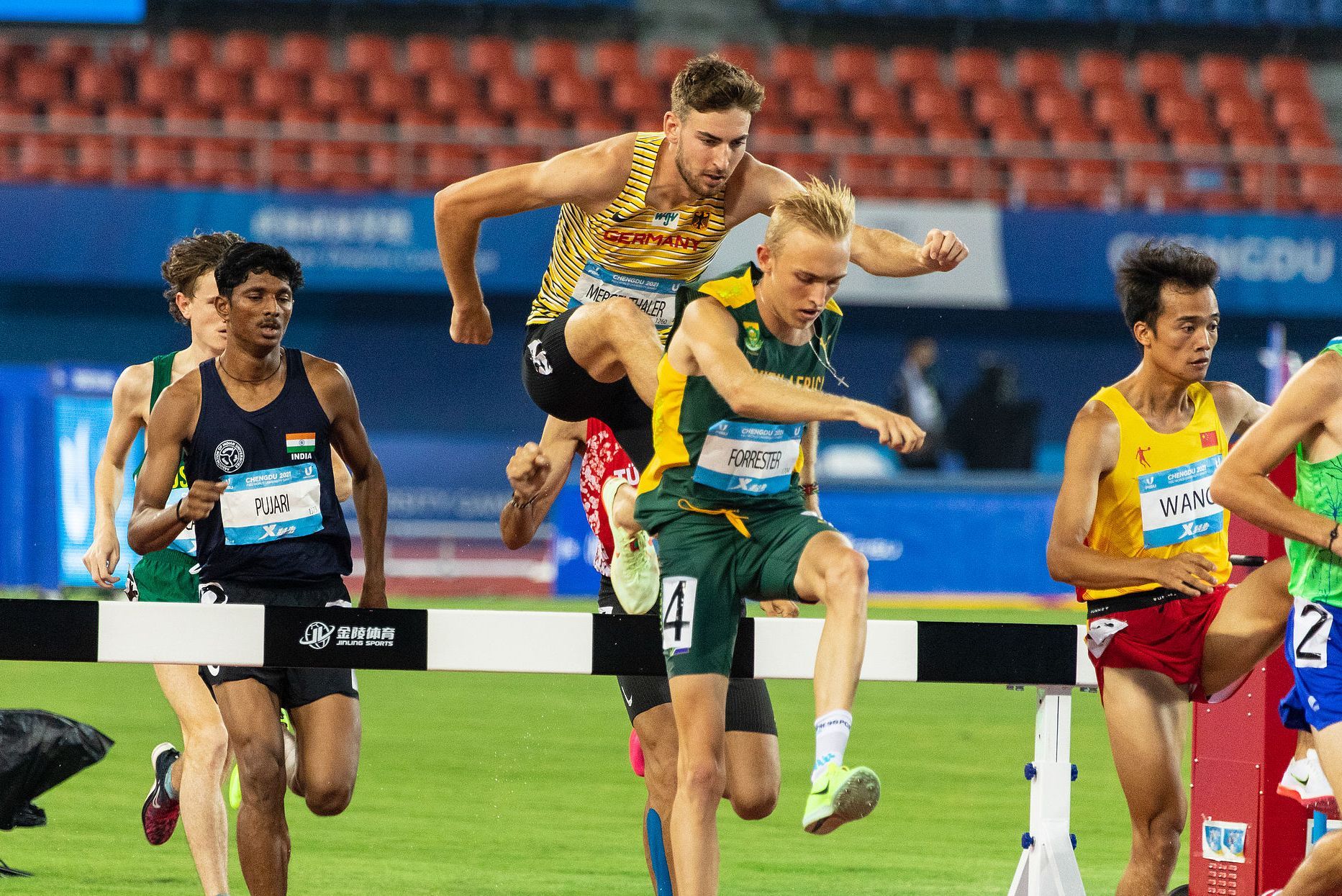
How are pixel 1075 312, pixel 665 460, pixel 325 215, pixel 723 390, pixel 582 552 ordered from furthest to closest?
pixel 1075 312 < pixel 325 215 < pixel 582 552 < pixel 665 460 < pixel 723 390

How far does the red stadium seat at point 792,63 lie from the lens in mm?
21016

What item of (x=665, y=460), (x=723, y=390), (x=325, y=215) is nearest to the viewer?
(x=723, y=390)

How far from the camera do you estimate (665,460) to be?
176 inches

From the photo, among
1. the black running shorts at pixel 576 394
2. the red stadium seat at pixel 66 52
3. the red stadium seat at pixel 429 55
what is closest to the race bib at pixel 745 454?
the black running shorts at pixel 576 394

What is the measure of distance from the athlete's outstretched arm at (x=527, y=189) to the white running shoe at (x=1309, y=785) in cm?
236

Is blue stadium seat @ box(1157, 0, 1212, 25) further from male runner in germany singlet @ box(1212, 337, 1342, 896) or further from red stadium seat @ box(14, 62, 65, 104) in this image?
male runner in germany singlet @ box(1212, 337, 1342, 896)

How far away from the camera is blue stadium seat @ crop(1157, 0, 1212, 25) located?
73.8 ft

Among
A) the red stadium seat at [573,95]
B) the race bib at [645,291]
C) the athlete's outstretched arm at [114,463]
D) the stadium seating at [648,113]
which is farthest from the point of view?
the red stadium seat at [573,95]

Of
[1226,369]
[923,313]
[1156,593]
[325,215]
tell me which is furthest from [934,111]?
[1156,593]

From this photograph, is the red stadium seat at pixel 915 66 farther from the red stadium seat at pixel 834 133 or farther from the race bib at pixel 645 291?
the race bib at pixel 645 291

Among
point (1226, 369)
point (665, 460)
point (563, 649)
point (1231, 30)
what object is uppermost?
point (1231, 30)

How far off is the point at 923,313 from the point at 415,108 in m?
5.92

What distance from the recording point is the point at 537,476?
16.4ft

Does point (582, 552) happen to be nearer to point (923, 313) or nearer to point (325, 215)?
point (325, 215)
